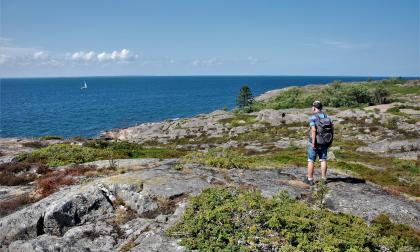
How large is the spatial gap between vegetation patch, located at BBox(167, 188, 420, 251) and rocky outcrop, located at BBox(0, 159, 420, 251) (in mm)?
808

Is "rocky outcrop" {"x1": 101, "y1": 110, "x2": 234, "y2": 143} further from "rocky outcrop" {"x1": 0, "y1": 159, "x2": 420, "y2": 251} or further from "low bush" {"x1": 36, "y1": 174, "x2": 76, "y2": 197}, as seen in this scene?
"rocky outcrop" {"x1": 0, "y1": 159, "x2": 420, "y2": 251}

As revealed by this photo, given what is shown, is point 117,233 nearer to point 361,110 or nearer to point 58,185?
point 58,185

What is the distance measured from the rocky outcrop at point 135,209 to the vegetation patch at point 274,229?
81 cm

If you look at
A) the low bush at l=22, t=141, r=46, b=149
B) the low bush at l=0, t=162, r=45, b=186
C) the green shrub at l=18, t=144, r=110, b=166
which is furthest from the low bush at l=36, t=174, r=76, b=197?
the low bush at l=22, t=141, r=46, b=149

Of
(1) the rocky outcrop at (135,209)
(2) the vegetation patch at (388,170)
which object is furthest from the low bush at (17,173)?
(2) the vegetation patch at (388,170)

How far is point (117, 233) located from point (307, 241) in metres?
6.30

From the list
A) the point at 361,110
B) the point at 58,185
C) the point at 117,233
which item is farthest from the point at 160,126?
the point at 117,233

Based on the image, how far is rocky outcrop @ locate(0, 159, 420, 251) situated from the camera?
1177 cm

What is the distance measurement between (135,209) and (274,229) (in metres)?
5.55

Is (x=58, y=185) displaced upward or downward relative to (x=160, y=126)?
upward

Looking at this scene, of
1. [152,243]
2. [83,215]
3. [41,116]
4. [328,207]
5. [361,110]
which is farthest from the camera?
[41,116]

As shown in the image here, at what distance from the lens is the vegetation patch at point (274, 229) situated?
10500mm

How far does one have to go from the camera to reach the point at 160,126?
267 feet

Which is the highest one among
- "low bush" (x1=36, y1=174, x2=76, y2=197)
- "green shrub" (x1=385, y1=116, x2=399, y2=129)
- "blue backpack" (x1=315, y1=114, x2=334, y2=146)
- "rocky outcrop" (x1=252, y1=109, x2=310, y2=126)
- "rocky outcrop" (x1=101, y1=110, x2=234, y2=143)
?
"blue backpack" (x1=315, y1=114, x2=334, y2=146)
